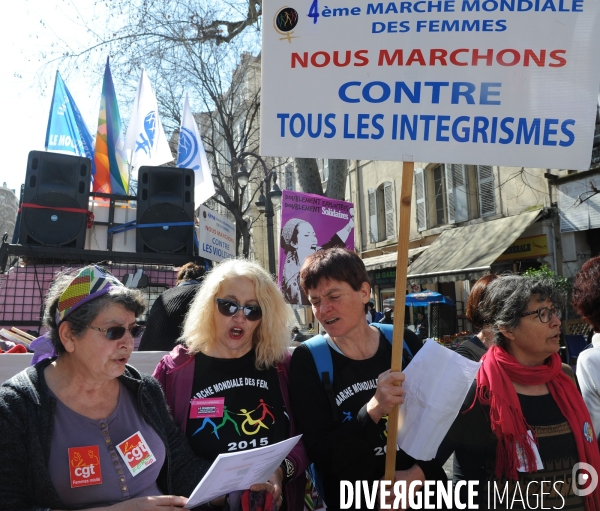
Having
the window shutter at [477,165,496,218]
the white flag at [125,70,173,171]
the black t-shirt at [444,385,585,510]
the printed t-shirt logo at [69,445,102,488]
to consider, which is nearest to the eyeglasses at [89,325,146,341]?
the printed t-shirt logo at [69,445,102,488]

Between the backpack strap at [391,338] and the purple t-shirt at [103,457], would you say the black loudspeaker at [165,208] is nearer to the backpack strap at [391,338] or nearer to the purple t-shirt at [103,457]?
the backpack strap at [391,338]

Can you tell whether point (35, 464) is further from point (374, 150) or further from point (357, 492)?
Result: point (374, 150)

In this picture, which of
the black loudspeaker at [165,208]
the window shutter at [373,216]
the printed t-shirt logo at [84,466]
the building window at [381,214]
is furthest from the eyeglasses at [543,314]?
the window shutter at [373,216]

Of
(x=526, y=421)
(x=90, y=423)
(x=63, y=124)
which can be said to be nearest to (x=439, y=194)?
(x=63, y=124)

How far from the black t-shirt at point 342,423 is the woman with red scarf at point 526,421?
21 cm

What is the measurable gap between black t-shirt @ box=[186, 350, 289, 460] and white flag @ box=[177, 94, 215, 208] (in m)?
5.95

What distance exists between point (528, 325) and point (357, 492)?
982 millimetres

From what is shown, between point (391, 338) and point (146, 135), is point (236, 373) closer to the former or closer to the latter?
point (391, 338)

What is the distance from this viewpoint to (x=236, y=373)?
2381mm

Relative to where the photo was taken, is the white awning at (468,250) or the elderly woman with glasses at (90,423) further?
the white awning at (468,250)

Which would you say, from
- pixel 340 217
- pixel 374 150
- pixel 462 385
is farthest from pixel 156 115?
pixel 462 385

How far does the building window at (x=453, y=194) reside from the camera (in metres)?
15.4

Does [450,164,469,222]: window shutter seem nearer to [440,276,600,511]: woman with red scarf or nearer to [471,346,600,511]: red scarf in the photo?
[440,276,600,511]: woman with red scarf

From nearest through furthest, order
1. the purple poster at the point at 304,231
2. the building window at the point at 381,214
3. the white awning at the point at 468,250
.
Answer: the purple poster at the point at 304,231, the white awning at the point at 468,250, the building window at the point at 381,214
